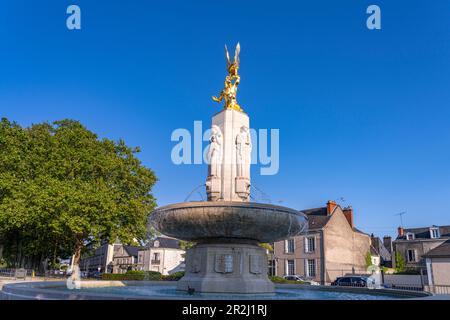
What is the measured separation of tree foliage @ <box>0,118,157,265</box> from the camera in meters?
26.9

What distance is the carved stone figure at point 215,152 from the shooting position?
44.7ft

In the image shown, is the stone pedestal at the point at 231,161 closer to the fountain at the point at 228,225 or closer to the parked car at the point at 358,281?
the fountain at the point at 228,225

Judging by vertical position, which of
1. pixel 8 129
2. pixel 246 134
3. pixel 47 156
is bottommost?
pixel 246 134

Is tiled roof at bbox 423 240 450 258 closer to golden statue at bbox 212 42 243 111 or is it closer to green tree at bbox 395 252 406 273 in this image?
green tree at bbox 395 252 406 273

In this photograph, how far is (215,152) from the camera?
45.3ft

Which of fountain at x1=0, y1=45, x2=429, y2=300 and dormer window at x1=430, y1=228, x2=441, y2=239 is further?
dormer window at x1=430, y1=228, x2=441, y2=239

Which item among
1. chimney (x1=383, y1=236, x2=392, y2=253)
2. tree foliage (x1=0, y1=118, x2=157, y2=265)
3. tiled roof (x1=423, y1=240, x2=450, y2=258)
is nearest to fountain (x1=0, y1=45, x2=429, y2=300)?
tree foliage (x1=0, y1=118, x2=157, y2=265)

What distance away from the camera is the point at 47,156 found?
100 feet

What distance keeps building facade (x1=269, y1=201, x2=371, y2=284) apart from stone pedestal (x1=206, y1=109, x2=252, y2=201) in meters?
32.6

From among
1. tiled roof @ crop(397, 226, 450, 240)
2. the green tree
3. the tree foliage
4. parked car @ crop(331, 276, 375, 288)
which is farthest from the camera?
tiled roof @ crop(397, 226, 450, 240)

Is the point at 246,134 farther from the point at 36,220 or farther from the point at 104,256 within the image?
the point at 104,256

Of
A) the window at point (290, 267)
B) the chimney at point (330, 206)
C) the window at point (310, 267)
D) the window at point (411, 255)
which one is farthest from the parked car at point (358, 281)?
the window at point (411, 255)
